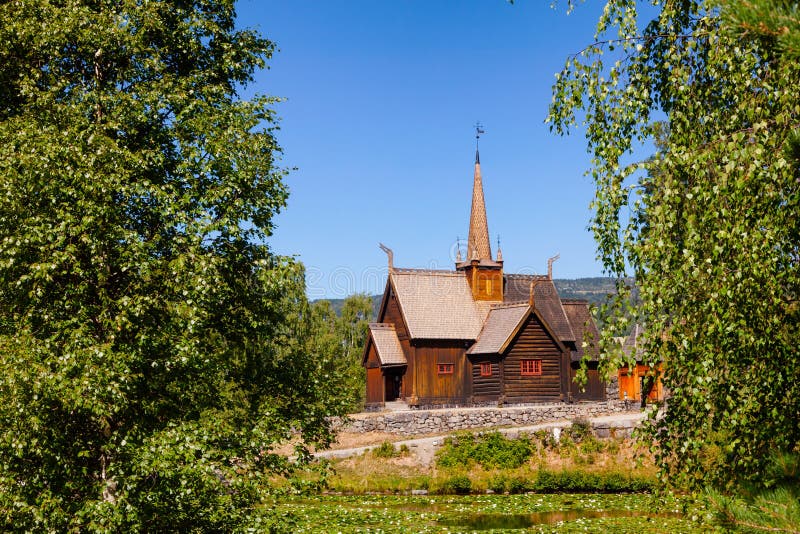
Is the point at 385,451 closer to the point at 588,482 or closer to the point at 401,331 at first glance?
the point at 588,482

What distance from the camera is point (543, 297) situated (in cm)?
4741

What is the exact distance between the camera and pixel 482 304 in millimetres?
46062

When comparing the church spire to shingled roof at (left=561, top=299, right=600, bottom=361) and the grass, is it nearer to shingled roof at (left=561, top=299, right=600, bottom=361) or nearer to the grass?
shingled roof at (left=561, top=299, right=600, bottom=361)

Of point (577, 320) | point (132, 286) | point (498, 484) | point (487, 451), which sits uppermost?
point (577, 320)

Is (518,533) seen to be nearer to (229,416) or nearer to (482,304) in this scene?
(229,416)

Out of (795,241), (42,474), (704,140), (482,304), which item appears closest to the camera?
(795,241)

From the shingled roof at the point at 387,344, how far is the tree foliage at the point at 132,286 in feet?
95.6

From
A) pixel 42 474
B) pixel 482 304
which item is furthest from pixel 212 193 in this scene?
pixel 482 304

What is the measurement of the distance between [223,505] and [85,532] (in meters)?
2.08

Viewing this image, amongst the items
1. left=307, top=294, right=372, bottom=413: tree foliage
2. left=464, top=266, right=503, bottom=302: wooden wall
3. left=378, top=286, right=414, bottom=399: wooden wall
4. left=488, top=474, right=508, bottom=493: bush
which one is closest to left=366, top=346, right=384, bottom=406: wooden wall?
left=378, top=286, right=414, bottom=399: wooden wall

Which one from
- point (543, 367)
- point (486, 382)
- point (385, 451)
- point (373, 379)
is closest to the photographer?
point (385, 451)

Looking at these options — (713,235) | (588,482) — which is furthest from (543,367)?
(713,235)

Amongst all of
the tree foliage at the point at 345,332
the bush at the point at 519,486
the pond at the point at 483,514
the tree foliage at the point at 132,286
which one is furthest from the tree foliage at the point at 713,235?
the tree foliage at the point at 345,332

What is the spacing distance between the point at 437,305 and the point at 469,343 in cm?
289
